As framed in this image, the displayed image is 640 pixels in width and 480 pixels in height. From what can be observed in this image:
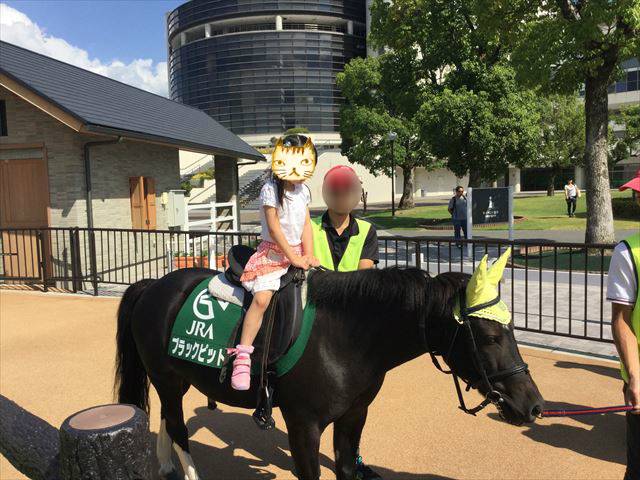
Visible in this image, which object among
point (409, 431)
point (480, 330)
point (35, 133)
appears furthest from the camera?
point (35, 133)

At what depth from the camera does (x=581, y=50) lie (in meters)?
11.5

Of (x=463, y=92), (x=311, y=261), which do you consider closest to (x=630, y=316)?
(x=311, y=261)

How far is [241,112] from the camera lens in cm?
6981

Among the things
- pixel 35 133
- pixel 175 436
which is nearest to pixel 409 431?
pixel 175 436

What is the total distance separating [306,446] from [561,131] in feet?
140

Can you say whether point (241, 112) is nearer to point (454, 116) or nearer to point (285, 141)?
point (454, 116)

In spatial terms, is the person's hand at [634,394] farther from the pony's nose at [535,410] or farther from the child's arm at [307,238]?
the child's arm at [307,238]

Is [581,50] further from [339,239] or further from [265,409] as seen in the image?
[265,409]

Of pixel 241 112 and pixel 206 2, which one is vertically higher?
pixel 206 2

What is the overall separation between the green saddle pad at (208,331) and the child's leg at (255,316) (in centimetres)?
15

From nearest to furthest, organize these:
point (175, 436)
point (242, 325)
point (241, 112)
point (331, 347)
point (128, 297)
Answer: point (331, 347) → point (242, 325) → point (175, 436) → point (128, 297) → point (241, 112)

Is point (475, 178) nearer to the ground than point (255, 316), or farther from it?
farther from it

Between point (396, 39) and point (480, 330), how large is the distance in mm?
18174

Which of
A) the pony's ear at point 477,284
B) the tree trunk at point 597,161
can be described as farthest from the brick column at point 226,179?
the pony's ear at point 477,284
